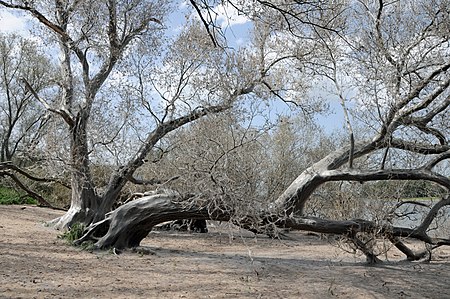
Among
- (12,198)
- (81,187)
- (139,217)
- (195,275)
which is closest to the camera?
(195,275)

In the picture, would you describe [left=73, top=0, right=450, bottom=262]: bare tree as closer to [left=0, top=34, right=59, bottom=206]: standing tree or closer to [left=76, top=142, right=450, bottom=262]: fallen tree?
[left=76, top=142, right=450, bottom=262]: fallen tree

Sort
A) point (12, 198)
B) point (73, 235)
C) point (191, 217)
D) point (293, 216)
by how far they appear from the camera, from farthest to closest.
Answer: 1. point (12, 198)
2. point (73, 235)
3. point (191, 217)
4. point (293, 216)

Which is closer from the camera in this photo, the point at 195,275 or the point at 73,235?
the point at 195,275

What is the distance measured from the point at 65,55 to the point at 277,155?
7702 mm

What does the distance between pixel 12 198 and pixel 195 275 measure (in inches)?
600

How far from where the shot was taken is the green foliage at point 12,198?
20.6 m

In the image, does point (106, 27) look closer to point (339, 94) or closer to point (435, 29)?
point (339, 94)

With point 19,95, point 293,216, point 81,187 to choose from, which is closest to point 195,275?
point 293,216

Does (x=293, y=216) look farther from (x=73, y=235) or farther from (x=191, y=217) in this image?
(x=73, y=235)

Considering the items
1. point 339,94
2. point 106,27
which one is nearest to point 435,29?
point 339,94

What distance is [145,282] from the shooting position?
730 centimetres

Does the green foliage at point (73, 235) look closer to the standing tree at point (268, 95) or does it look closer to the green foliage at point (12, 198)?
the standing tree at point (268, 95)

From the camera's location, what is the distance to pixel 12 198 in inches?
824

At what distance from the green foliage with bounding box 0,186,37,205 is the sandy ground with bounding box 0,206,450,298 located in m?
9.96
